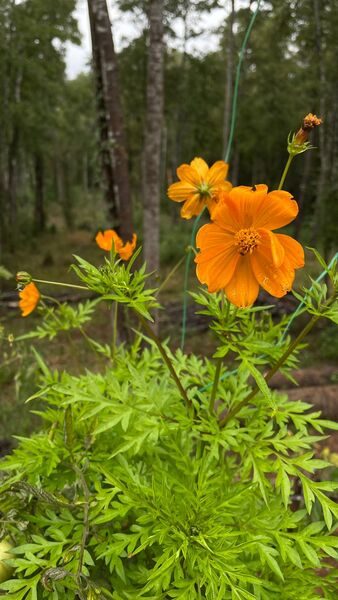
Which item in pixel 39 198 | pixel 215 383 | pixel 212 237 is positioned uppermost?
pixel 212 237

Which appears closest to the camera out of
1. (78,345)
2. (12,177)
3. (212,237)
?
(212,237)

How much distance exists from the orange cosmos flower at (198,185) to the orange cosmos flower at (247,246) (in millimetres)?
377

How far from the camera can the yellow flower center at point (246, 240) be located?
34.2 inches

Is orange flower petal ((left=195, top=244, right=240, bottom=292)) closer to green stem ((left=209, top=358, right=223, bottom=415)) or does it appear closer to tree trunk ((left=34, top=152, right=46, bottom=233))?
green stem ((left=209, top=358, right=223, bottom=415))

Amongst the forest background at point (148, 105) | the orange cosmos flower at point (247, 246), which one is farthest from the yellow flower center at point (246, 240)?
the forest background at point (148, 105)

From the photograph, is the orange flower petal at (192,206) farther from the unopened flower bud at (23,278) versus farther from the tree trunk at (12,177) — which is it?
the tree trunk at (12,177)

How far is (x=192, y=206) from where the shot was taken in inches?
50.2

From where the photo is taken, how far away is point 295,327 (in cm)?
678

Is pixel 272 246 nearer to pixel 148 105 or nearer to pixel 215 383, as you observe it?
pixel 215 383

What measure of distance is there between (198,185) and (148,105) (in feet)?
10.7

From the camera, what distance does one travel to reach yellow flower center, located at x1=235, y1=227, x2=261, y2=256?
0.87 meters

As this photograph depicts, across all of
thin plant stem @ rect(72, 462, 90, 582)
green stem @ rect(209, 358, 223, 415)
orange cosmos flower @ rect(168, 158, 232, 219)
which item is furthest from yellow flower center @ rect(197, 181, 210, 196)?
thin plant stem @ rect(72, 462, 90, 582)

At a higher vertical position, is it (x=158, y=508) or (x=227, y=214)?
(x=227, y=214)

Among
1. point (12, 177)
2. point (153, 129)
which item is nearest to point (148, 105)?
point (153, 129)
